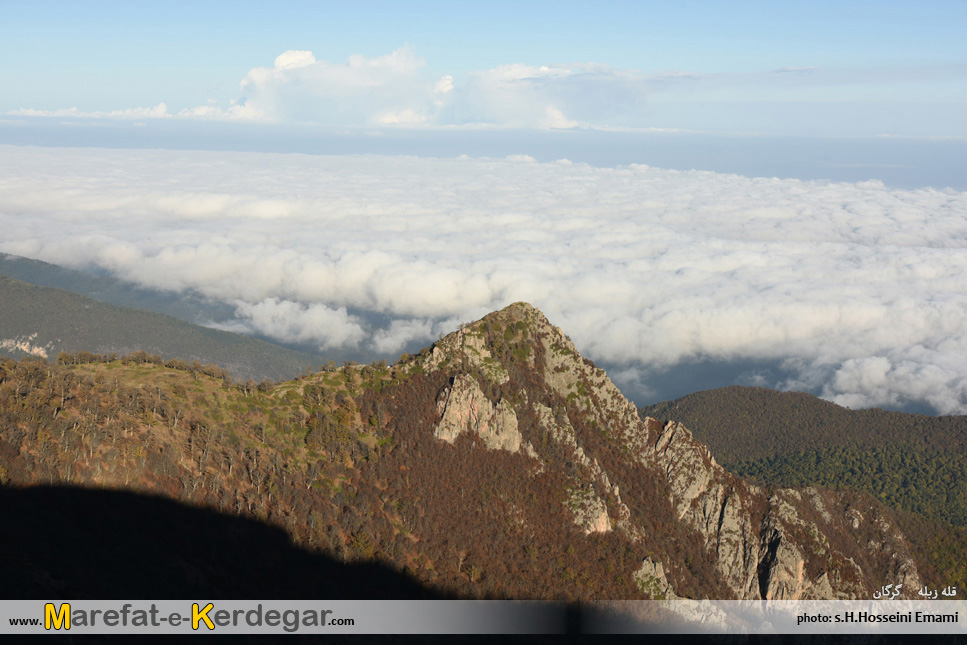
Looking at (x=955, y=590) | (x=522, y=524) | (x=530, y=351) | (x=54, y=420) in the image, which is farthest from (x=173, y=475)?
(x=955, y=590)

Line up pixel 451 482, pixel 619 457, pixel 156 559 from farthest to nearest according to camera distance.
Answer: pixel 619 457
pixel 451 482
pixel 156 559

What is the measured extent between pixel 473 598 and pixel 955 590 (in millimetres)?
129869

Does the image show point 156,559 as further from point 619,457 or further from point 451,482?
point 619,457

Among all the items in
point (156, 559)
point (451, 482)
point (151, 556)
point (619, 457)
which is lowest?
point (619, 457)

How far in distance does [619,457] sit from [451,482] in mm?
41075

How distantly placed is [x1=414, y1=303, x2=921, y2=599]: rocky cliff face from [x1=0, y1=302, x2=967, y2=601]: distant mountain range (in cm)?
40

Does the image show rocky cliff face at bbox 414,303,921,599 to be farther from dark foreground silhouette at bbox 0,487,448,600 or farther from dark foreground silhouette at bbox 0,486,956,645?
dark foreground silhouette at bbox 0,487,448,600

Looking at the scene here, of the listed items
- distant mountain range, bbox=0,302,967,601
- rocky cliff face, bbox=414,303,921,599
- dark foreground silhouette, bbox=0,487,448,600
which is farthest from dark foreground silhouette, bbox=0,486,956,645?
rocky cliff face, bbox=414,303,921,599

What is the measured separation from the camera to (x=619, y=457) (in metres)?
140

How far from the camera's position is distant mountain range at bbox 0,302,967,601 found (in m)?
82.7

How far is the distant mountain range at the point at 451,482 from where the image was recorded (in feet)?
271

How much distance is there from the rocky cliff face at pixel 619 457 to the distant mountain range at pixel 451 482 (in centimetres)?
40

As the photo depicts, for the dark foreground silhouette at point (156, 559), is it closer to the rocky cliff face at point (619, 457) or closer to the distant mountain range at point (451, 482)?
the distant mountain range at point (451, 482)

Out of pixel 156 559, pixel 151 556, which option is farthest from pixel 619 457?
pixel 151 556
